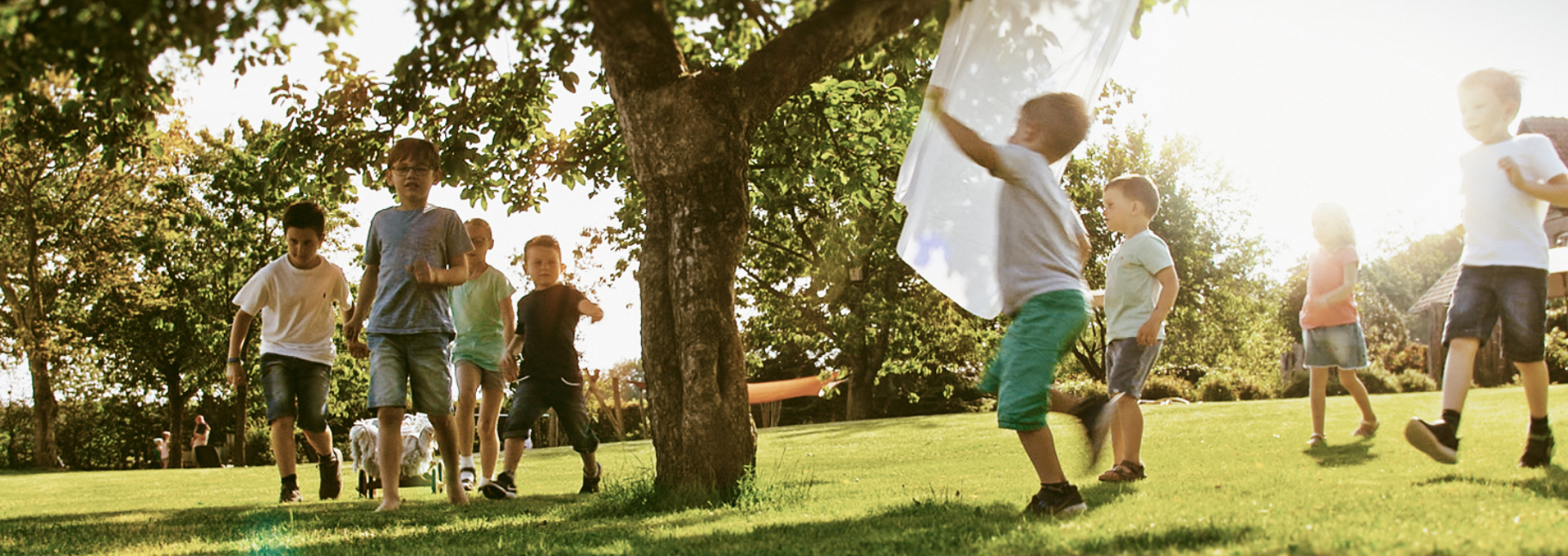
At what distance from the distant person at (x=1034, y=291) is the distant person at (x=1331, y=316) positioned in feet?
12.6

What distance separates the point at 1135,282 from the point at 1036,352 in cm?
194

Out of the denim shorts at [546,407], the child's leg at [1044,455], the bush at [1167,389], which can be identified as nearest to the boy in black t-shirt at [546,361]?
the denim shorts at [546,407]

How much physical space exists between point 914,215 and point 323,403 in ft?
13.2

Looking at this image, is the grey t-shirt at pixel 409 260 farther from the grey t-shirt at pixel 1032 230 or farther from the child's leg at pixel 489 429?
the grey t-shirt at pixel 1032 230

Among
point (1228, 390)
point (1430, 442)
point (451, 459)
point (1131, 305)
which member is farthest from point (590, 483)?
point (1228, 390)

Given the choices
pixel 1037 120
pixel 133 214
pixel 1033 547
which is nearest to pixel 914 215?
pixel 1037 120

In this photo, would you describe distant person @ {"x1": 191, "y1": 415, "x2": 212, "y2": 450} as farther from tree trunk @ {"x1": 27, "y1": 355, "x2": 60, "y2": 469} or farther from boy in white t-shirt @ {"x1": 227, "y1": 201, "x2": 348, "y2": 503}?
boy in white t-shirt @ {"x1": 227, "y1": 201, "x2": 348, "y2": 503}

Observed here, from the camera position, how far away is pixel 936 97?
441 centimetres

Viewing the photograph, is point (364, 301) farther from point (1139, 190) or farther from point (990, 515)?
point (1139, 190)

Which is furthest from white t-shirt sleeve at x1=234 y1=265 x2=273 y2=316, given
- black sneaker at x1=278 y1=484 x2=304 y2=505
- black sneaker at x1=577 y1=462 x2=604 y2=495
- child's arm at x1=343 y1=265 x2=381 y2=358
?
black sneaker at x1=577 y1=462 x2=604 y2=495

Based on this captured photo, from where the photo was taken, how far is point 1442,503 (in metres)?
3.65

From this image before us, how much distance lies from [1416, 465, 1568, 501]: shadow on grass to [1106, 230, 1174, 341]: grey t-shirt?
1470 millimetres

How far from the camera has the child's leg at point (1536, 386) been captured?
195 inches

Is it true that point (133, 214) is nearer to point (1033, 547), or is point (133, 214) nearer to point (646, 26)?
point (646, 26)
